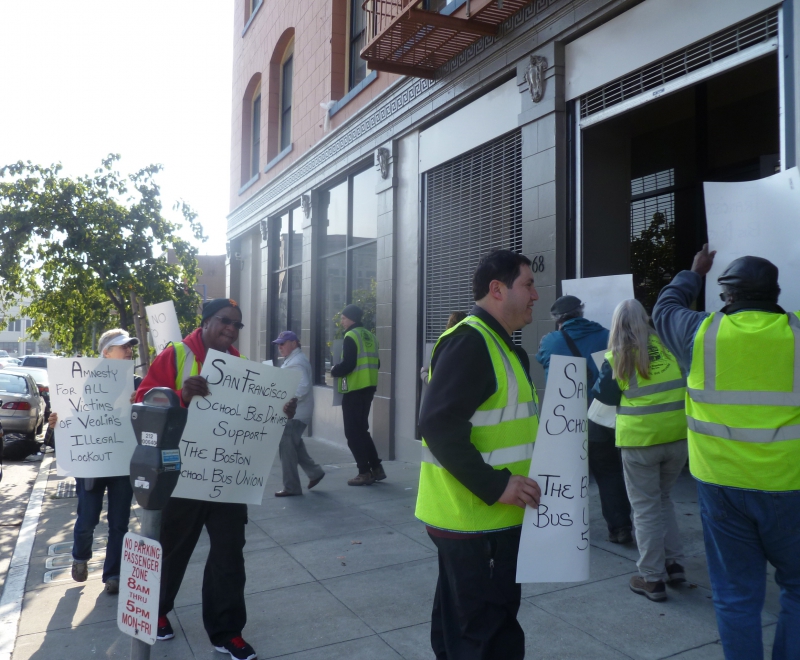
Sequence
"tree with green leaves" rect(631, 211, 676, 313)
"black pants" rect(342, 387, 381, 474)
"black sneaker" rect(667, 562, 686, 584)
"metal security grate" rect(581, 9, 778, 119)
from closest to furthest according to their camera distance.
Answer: "black sneaker" rect(667, 562, 686, 584), "metal security grate" rect(581, 9, 778, 119), "black pants" rect(342, 387, 381, 474), "tree with green leaves" rect(631, 211, 676, 313)

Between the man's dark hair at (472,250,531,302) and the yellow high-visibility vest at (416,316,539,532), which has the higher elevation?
the man's dark hair at (472,250,531,302)

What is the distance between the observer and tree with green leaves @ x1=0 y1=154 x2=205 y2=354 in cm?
1098

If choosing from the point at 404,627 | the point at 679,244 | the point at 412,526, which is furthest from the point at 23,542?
the point at 679,244

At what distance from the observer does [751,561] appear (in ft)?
9.79

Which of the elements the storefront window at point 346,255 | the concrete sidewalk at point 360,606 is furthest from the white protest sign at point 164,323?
the storefront window at point 346,255

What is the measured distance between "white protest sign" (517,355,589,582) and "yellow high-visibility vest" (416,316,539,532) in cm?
7

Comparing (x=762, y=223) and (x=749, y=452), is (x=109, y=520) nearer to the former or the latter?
(x=749, y=452)

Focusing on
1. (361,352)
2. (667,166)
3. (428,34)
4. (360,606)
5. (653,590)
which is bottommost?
(360,606)

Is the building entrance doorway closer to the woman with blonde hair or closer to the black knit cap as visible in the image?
the woman with blonde hair

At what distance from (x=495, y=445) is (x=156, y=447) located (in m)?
1.27

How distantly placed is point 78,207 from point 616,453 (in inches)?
364

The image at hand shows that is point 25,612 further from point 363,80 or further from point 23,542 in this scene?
point 363,80

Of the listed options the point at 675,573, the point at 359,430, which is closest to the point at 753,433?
the point at 675,573

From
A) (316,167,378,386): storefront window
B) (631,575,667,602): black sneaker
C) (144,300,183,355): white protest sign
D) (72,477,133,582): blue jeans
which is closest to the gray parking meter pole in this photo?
(72,477,133,582): blue jeans
